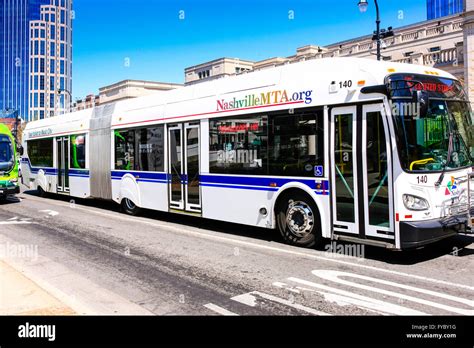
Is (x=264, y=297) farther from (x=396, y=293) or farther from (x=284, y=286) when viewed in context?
(x=396, y=293)

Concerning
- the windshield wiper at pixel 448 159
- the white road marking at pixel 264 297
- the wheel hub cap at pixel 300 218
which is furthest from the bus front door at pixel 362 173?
the white road marking at pixel 264 297

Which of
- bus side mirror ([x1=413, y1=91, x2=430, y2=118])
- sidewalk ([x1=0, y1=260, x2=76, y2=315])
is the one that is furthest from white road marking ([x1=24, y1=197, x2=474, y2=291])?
sidewalk ([x1=0, y1=260, x2=76, y2=315])

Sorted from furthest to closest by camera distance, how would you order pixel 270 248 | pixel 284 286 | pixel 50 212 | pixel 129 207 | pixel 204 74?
pixel 204 74, pixel 50 212, pixel 129 207, pixel 270 248, pixel 284 286

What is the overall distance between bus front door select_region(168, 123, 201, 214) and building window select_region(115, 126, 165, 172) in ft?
1.73

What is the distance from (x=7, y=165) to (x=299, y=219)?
13488 mm

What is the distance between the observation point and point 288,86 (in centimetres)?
845

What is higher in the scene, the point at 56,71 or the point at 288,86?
the point at 56,71

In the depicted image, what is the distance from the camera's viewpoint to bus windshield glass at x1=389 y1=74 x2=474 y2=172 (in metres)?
6.75

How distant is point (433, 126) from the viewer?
7012mm

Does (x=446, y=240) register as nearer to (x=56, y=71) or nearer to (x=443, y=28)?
(x=443, y=28)

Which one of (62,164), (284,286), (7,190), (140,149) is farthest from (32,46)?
(284,286)

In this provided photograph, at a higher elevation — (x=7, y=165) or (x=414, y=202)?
(x=7, y=165)
